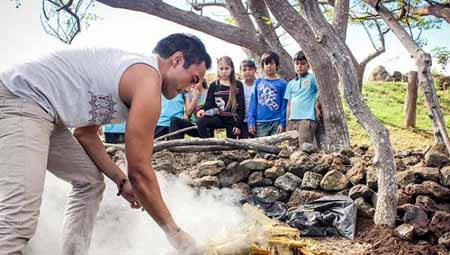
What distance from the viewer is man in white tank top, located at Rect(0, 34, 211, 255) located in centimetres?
222

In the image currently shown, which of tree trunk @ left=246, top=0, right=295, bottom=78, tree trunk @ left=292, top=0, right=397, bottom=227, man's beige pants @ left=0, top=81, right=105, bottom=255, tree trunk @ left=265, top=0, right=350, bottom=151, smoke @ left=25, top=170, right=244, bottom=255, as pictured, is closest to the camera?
man's beige pants @ left=0, top=81, right=105, bottom=255

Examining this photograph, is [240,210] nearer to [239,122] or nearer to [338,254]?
[338,254]

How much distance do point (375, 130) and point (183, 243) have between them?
2629mm

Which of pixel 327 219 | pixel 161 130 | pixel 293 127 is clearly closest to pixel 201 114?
pixel 161 130

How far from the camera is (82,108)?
246cm

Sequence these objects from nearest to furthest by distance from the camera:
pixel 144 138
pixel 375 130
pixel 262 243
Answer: pixel 144 138 < pixel 262 243 < pixel 375 130

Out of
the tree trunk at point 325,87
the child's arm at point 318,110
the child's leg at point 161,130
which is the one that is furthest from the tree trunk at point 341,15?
the child's leg at point 161,130

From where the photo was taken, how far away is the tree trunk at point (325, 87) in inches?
259

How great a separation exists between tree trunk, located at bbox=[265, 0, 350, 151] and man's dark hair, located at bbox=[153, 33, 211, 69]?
13.6ft

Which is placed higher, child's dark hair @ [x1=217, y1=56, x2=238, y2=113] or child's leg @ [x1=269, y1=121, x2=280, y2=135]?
child's dark hair @ [x1=217, y1=56, x2=238, y2=113]

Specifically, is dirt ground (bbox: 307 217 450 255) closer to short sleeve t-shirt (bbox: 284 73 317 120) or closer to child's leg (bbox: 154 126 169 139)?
short sleeve t-shirt (bbox: 284 73 317 120)

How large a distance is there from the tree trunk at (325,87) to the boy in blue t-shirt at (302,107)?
0.75ft

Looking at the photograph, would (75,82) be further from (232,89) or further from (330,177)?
(232,89)

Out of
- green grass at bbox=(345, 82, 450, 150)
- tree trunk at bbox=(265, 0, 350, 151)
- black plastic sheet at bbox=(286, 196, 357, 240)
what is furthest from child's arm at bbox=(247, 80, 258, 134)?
green grass at bbox=(345, 82, 450, 150)
